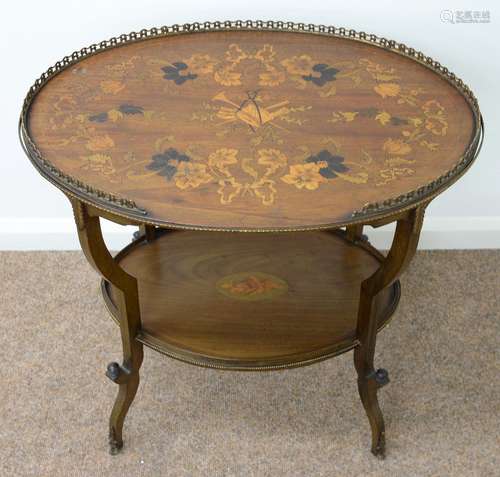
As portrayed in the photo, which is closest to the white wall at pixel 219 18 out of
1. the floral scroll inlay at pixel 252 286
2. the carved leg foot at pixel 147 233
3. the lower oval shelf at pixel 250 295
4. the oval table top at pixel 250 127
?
the oval table top at pixel 250 127

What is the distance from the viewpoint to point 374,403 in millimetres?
1951

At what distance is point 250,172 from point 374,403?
70 centimetres

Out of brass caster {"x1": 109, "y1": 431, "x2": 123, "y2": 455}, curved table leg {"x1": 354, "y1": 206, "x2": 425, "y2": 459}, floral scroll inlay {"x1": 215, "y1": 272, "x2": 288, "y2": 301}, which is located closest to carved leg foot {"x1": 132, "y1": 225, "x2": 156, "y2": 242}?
floral scroll inlay {"x1": 215, "y1": 272, "x2": 288, "y2": 301}

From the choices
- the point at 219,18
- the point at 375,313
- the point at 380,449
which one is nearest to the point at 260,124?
the point at 375,313

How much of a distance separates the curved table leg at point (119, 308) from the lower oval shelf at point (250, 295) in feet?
0.17

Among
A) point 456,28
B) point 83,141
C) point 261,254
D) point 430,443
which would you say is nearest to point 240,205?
point 83,141

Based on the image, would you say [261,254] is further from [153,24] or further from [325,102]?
[153,24]

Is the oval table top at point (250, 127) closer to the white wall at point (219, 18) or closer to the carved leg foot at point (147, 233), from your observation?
the white wall at point (219, 18)

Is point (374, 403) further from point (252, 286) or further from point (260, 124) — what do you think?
point (260, 124)

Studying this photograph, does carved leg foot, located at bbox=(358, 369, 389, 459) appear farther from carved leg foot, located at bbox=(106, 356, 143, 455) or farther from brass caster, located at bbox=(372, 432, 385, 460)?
carved leg foot, located at bbox=(106, 356, 143, 455)

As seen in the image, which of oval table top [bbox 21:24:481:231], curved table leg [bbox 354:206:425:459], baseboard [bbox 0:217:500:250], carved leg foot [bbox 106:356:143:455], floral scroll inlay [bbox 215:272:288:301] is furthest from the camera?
baseboard [bbox 0:217:500:250]

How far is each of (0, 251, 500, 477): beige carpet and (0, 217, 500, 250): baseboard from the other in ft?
0.68

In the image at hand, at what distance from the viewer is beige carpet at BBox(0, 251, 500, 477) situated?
201 centimetres

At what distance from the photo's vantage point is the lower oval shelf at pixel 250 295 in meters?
1.90
